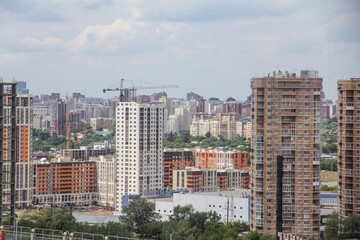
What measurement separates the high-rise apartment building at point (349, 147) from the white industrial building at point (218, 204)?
2213mm

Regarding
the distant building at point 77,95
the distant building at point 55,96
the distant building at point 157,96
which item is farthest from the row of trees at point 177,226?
the distant building at point 77,95

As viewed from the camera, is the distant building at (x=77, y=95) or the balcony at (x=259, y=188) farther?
the distant building at (x=77, y=95)

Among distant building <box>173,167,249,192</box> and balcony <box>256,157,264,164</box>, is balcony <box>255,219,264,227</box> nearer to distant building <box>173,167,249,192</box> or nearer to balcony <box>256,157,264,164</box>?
balcony <box>256,157,264,164</box>

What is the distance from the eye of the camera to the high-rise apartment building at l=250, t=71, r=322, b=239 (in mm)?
7102

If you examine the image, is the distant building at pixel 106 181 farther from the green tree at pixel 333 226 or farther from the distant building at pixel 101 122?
the distant building at pixel 101 122

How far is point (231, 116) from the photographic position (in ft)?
84.8

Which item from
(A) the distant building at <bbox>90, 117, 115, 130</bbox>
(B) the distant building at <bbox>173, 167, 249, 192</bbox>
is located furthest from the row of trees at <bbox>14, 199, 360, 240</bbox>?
(A) the distant building at <bbox>90, 117, 115, 130</bbox>

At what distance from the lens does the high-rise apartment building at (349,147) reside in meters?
7.36

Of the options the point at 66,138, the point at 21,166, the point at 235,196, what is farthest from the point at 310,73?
the point at 66,138

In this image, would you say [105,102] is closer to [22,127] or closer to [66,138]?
[66,138]

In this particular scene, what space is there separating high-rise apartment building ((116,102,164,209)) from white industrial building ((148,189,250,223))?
1518 millimetres

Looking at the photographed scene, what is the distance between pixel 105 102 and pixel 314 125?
2321 centimetres

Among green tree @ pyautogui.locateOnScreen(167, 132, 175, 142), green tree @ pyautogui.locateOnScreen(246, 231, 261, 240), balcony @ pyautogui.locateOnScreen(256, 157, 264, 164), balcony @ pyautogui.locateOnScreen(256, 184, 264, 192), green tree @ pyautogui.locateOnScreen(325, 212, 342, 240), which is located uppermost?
balcony @ pyautogui.locateOnScreen(256, 157, 264, 164)

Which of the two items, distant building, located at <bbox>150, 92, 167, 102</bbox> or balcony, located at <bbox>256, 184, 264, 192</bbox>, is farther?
distant building, located at <bbox>150, 92, 167, 102</bbox>
